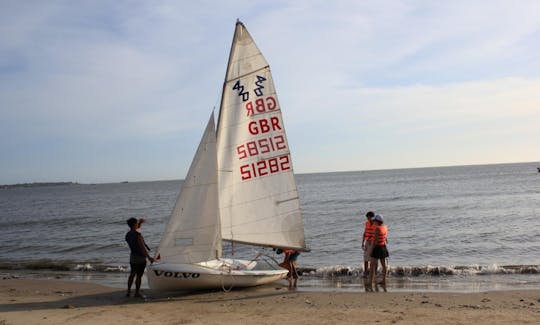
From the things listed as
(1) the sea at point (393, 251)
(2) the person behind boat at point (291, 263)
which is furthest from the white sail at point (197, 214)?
(2) the person behind boat at point (291, 263)

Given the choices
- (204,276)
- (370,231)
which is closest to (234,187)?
(204,276)

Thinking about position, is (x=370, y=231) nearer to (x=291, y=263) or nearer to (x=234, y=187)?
(x=291, y=263)

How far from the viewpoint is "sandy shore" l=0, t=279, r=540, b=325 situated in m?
8.48

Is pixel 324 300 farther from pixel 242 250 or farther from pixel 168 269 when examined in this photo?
pixel 242 250

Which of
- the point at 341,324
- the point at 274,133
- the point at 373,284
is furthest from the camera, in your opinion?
the point at 373,284

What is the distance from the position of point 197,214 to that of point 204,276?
140 cm

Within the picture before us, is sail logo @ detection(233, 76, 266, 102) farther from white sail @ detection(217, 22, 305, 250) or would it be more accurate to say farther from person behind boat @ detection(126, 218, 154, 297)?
person behind boat @ detection(126, 218, 154, 297)

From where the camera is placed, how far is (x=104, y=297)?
11.4 meters

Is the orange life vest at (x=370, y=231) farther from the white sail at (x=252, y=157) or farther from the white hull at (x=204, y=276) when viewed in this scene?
the white hull at (x=204, y=276)

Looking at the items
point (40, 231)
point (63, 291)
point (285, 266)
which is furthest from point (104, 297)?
point (40, 231)

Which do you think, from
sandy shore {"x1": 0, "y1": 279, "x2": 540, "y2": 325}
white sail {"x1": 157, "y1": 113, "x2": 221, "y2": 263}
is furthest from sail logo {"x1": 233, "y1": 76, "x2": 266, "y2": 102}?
sandy shore {"x1": 0, "y1": 279, "x2": 540, "y2": 325}

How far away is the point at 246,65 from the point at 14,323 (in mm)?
6659

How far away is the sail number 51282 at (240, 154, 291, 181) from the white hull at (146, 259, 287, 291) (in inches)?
86.1

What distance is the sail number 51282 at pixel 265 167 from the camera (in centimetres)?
1097
